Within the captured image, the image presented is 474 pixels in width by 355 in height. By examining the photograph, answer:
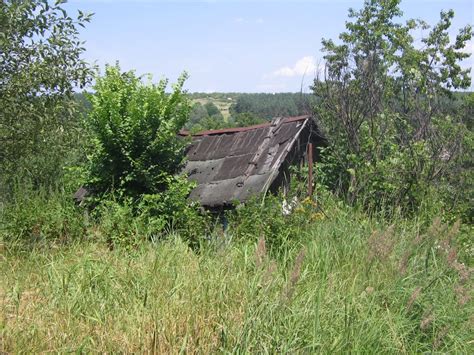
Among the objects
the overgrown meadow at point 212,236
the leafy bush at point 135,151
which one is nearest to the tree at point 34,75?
the overgrown meadow at point 212,236

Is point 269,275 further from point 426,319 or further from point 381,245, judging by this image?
point 381,245

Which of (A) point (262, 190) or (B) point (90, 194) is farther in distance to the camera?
(B) point (90, 194)

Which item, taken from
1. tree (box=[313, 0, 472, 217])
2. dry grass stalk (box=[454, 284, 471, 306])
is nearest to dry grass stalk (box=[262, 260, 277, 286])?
dry grass stalk (box=[454, 284, 471, 306])

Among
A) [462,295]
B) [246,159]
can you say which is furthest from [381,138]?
[462,295]

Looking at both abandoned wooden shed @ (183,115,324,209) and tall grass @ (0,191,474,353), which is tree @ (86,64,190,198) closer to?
abandoned wooden shed @ (183,115,324,209)

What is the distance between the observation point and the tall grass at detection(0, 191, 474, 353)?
4.28 metres

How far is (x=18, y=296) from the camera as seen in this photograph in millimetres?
4852

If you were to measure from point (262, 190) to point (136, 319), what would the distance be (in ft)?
19.5

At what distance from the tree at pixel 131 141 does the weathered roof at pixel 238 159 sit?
2.37 ft

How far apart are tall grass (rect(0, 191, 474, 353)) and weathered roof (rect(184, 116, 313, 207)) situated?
4.31 metres

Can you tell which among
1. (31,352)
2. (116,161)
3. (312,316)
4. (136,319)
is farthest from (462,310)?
(116,161)

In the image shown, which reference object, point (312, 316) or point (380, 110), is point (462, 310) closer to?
point (312, 316)

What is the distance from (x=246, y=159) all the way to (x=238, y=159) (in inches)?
10.3

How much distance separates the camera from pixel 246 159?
11570mm
